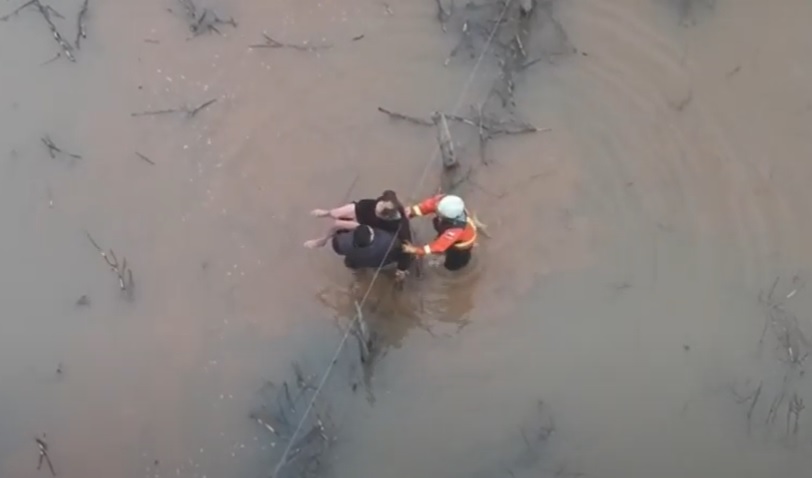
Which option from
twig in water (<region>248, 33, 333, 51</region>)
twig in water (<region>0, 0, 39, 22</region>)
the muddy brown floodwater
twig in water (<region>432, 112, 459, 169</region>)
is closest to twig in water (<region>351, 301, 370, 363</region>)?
the muddy brown floodwater

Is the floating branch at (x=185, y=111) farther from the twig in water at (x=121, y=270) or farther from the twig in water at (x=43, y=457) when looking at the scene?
the twig in water at (x=43, y=457)

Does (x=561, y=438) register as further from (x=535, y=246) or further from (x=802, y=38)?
(x=802, y=38)

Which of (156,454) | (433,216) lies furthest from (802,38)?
(156,454)

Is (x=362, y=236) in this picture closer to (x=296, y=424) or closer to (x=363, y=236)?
(x=363, y=236)

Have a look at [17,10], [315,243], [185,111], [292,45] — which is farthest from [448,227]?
[17,10]

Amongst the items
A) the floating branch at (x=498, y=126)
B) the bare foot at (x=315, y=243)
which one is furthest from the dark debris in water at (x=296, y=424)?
the floating branch at (x=498, y=126)
